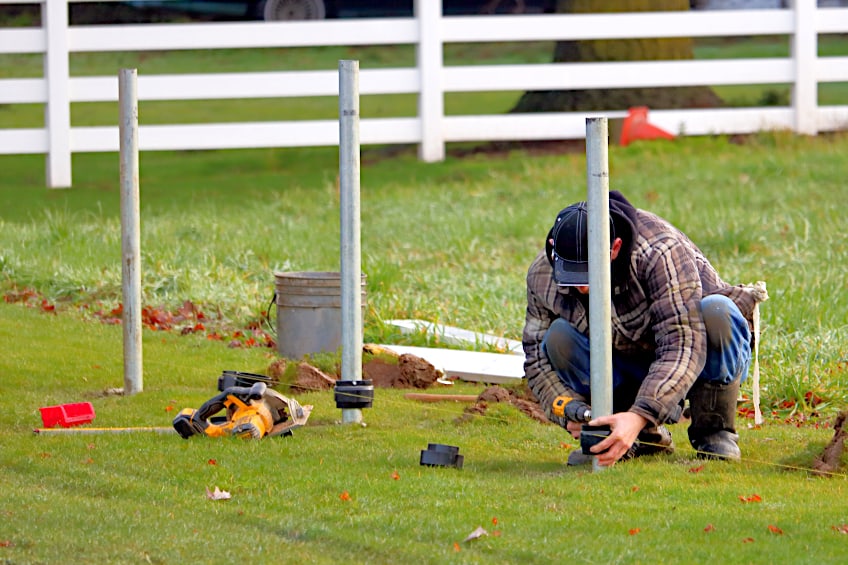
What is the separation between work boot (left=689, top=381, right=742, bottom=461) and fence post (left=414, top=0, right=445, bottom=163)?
1103 centimetres

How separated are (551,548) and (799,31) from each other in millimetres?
14191

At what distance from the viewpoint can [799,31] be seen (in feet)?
54.3

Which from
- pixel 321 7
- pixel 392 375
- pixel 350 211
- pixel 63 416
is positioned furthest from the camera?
pixel 321 7

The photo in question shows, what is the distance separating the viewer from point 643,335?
4.74 metres

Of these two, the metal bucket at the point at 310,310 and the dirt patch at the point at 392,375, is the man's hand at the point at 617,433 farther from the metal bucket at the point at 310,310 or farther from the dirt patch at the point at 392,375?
the metal bucket at the point at 310,310

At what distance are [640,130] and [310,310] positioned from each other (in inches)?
406

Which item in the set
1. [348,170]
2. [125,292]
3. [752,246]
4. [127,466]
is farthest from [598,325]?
[752,246]

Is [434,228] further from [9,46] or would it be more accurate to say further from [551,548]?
[551,548]

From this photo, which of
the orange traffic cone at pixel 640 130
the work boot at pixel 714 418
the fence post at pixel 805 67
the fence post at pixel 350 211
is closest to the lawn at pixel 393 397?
the work boot at pixel 714 418

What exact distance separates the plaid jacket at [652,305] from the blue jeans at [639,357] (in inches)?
1.8

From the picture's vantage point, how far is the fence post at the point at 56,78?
1467 centimetres

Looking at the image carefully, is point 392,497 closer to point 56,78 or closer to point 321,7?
point 56,78

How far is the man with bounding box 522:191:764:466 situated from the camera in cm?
447

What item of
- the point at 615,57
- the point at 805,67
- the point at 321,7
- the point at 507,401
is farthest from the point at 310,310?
the point at 321,7
